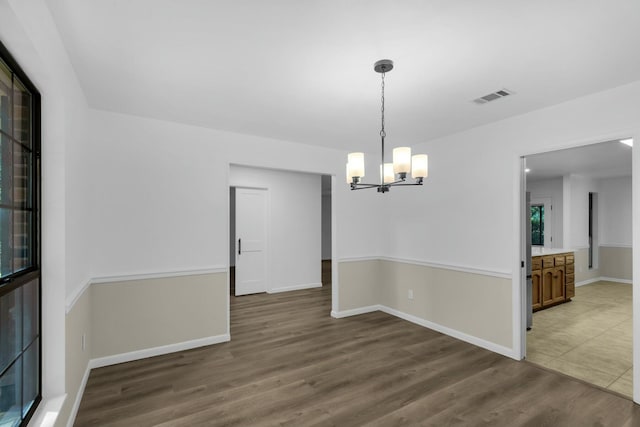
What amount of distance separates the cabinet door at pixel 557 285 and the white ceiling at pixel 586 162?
1.82 metres

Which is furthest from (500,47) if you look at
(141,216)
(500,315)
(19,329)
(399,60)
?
(141,216)

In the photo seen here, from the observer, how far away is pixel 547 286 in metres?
5.14

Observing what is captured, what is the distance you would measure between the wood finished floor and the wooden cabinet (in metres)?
2.13

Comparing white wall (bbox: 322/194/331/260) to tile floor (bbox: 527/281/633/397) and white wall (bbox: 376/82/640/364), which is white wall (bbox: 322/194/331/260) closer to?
white wall (bbox: 376/82/640/364)

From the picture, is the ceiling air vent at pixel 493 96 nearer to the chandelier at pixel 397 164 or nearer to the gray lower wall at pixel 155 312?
the chandelier at pixel 397 164

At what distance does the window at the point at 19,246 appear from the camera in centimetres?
144

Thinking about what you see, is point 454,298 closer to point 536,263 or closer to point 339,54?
point 536,263

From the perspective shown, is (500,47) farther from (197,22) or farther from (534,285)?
(534,285)

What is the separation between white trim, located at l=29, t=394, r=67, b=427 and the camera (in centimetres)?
165

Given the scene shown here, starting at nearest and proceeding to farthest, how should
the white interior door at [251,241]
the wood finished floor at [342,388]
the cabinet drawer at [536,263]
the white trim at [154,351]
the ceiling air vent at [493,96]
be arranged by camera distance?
the wood finished floor at [342,388] → the ceiling air vent at [493,96] → the white trim at [154,351] → the cabinet drawer at [536,263] → the white interior door at [251,241]

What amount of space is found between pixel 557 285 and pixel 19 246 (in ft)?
22.1

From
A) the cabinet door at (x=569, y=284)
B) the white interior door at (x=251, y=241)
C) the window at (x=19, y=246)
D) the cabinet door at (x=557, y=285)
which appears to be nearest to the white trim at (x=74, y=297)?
the window at (x=19, y=246)

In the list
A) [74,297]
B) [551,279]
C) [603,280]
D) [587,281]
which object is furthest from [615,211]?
[74,297]

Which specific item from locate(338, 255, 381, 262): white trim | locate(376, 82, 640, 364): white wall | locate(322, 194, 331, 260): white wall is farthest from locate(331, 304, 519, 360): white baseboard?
locate(322, 194, 331, 260): white wall
